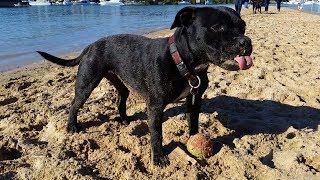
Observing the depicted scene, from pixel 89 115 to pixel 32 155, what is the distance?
48.3 inches

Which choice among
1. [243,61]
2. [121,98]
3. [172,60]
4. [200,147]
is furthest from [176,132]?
[243,61]

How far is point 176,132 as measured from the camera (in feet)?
13.8

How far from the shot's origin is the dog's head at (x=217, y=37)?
309cm

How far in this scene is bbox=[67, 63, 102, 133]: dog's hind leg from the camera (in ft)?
13.4

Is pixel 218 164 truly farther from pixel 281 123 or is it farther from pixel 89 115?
pixel 89 115

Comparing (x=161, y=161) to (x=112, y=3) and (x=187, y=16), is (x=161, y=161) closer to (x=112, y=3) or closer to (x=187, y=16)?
(x=187, y=16)

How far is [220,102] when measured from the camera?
5.32 metres

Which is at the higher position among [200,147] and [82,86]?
[82,86]

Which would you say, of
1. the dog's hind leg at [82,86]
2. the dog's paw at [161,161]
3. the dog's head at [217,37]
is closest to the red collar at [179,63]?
the dog's head at [217,37]

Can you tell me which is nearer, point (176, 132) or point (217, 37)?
point (217, 37)

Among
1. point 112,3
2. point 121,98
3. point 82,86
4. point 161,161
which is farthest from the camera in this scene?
point 112,3

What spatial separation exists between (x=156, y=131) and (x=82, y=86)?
1146 millimetres

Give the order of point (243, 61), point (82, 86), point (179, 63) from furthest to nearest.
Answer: point (82, 86)
point (179, 63)
point (243, 61)

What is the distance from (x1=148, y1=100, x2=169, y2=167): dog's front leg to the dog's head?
63cm
